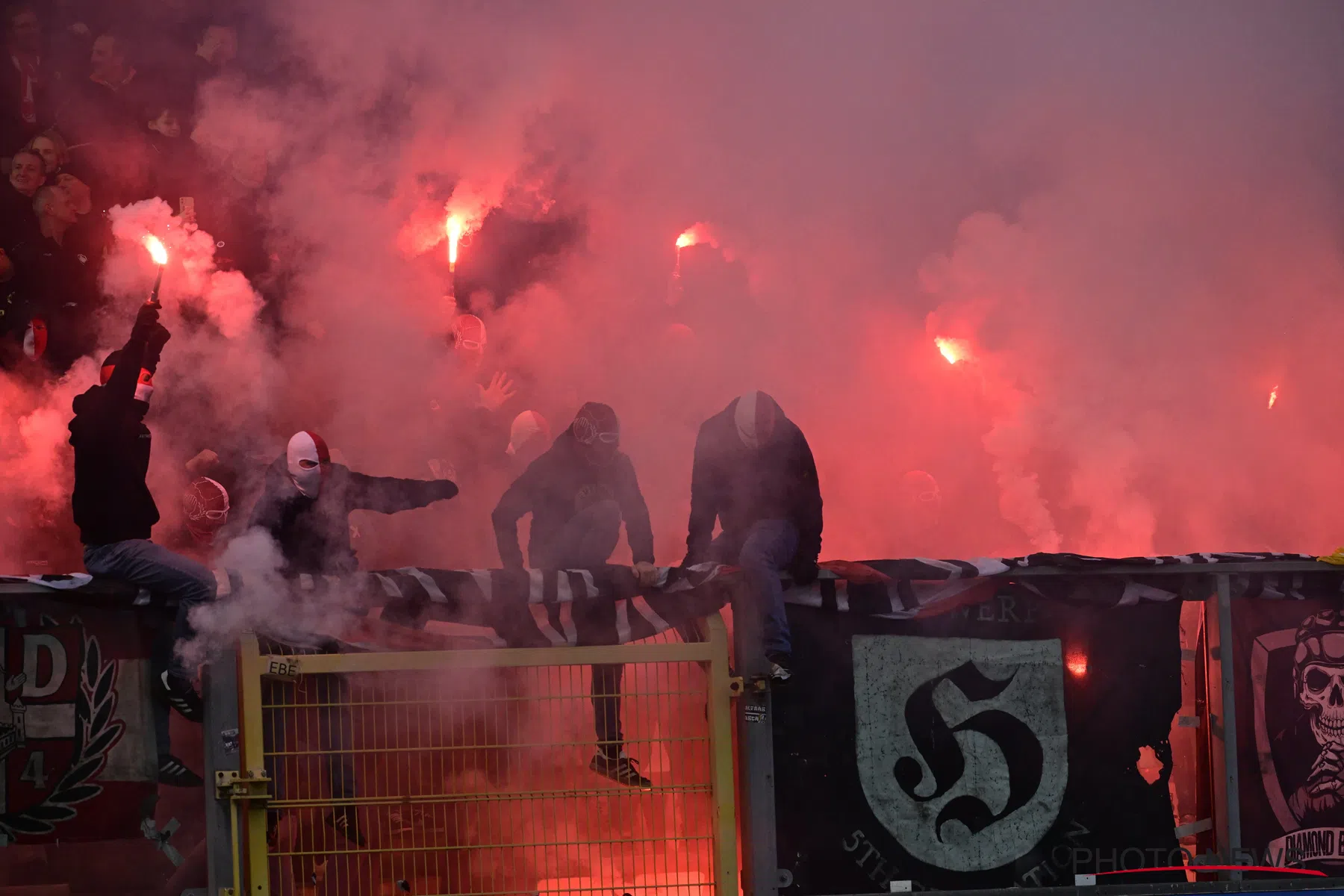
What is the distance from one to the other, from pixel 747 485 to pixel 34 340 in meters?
6.14

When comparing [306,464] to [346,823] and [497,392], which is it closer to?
[346,823]

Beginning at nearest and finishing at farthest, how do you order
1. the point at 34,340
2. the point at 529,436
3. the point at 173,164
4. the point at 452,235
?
the point at 34,340
the point at 529,436
the point at 173,164
the point at 452,235

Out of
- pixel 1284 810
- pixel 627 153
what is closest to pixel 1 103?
pixel 627 153

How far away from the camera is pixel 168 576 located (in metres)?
4.95

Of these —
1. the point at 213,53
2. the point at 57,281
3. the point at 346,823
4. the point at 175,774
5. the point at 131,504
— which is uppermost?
the point at 213,53

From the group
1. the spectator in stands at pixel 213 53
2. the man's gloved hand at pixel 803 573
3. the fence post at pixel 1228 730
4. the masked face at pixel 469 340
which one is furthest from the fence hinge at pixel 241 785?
the spectator in stands at pixel 213 53

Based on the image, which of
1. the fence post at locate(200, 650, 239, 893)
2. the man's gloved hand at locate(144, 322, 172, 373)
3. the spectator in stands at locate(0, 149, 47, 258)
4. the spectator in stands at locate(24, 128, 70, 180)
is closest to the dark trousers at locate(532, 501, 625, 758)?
the fence post at locate(200, 650, 239, 893)

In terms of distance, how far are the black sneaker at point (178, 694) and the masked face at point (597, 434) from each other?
7.04 feet

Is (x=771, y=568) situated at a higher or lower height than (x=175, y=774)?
higher

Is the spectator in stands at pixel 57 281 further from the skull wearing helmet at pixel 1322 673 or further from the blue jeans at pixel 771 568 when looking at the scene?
the skull wearing helmet at pixel 1322 673

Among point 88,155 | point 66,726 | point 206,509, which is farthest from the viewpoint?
point 88,155

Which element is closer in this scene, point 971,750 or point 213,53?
point 971,750

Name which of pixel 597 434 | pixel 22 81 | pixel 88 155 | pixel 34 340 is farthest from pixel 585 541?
pixel 22 81

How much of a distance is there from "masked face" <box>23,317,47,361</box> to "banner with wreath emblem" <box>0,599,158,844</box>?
5.25 meters
